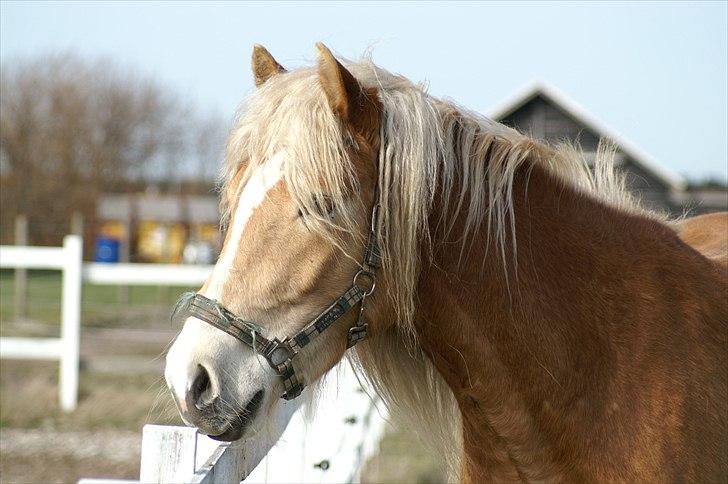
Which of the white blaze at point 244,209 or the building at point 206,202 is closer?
the white blaze at point 244,209

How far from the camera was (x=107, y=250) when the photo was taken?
96.5ft

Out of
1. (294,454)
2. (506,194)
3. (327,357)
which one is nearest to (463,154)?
(506,194)

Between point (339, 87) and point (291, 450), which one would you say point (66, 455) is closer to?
point (291, 450)

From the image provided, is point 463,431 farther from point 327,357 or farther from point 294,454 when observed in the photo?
point 294,454

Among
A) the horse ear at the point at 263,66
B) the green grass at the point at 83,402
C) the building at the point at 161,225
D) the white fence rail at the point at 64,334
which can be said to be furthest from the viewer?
the building at the point at 161,225

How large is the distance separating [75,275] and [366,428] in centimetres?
573

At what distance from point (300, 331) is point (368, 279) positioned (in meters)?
0.23

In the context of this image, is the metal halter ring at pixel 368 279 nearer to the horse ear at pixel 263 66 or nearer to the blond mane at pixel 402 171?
the blond mane at pixel 402 171

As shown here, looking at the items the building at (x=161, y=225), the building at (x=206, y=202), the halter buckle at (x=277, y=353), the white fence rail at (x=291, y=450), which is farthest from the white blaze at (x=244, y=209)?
the building at (x=161, y=225)

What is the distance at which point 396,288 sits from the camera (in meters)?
2.35

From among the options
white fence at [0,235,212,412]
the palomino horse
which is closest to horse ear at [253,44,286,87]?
the palomino horse

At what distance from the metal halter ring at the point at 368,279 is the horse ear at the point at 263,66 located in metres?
0.73

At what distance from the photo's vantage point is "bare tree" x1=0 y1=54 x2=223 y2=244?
3300 centimetres

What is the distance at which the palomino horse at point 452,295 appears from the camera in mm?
2205
